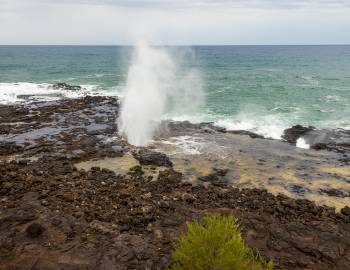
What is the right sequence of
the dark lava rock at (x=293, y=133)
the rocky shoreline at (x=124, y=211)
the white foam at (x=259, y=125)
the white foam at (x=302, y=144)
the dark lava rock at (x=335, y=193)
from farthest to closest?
the white foam at (x=259, y=125)
the dark lava rock at (x=293, y=133)
the white foam at (x=302, y=144)
the dark lava rock at (x=335, y=193)
the rocky shoreline at (x=124, y=211)

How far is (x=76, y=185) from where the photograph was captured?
21125 millimetres

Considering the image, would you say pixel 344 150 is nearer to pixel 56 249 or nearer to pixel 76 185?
pixel 76 185

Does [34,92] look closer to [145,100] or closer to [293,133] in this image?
[145,100]

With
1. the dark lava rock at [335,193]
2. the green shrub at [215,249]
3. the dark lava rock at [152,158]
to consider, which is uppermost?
the green shrub at [215,249]

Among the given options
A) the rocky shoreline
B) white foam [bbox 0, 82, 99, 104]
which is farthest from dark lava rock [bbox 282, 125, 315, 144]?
white foam [bbox 0, 82, 99, 104]

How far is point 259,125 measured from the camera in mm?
39406

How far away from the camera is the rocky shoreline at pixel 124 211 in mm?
14352

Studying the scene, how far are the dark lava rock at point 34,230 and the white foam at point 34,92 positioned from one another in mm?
36480

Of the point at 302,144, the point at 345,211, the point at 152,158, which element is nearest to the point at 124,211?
the point at 152,158

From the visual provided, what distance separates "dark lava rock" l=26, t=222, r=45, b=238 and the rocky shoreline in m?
0.04

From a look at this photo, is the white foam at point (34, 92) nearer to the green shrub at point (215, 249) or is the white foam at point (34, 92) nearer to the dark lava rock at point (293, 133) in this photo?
the dark lava rock at point (293, 133)

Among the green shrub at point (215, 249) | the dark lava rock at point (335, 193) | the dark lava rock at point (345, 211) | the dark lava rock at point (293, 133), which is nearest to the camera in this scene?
the green shrub at point (215, 249)

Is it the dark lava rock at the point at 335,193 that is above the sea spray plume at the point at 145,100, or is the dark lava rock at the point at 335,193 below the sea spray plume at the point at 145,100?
below

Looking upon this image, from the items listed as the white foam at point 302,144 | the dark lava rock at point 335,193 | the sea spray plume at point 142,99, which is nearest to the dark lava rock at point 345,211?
the dark lava rock at point 335,193
